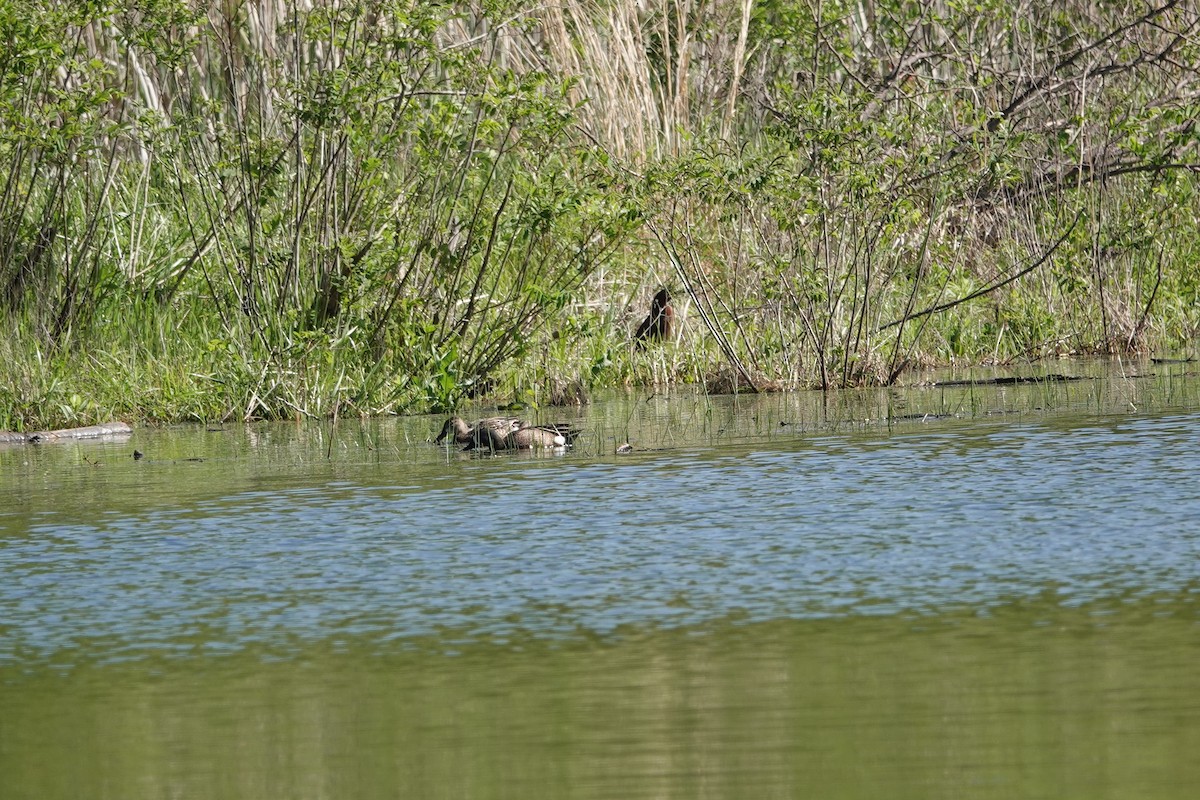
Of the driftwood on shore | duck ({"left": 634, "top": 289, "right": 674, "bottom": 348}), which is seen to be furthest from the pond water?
duck ({"left": 634, "top": 289, "right": 674, "bottom": 348})

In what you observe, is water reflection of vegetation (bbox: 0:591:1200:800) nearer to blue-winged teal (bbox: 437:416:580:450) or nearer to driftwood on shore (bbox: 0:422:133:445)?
blue-winged teal (bbox: 437:416:580:450)

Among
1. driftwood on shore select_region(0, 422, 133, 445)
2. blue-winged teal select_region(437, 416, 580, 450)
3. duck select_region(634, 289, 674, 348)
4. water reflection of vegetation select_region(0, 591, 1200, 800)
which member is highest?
duck select_region(634, 289, 674, 348)

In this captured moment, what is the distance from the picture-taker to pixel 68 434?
10.5 m

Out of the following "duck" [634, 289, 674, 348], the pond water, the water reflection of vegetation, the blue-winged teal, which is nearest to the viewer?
the water reflection of vegetation

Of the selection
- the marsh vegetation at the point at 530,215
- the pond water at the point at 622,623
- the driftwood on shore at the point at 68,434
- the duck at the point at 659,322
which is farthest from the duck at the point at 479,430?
the duck at the point at 659,322

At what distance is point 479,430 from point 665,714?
17.2 feet

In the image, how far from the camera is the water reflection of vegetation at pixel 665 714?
336cm

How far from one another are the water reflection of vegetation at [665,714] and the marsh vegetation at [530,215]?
635 centimetres

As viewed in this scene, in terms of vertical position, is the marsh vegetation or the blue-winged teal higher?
the marsh vegetation

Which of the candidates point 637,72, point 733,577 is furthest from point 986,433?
point 637,72

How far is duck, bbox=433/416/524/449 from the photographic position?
8.93m

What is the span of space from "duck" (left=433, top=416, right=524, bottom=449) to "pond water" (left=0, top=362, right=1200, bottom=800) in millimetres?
420

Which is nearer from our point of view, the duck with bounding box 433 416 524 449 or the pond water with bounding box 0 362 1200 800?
the pond water with bounding box 0 362 1200 800

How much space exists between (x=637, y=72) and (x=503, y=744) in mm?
11139
